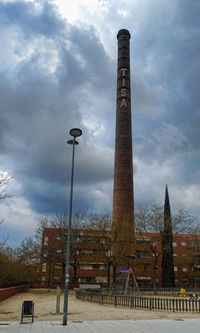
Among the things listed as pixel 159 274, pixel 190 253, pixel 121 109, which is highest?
pixel 121 109

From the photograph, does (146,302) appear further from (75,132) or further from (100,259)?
(100,259)

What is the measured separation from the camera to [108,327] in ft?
39.2

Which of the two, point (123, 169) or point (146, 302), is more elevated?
point (123, 169)

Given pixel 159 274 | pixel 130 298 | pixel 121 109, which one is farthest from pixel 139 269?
pixel 130 298

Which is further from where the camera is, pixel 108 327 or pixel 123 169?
pixel 123 169

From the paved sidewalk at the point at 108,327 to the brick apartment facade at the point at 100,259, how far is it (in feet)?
70.7

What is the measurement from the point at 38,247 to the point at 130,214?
13223 mm

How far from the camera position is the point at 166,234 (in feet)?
125

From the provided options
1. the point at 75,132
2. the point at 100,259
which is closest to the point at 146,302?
the point at 75,132

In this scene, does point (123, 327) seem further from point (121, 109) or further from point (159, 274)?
point (159, 274)

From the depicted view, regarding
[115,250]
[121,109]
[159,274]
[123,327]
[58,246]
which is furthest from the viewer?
[159,274]

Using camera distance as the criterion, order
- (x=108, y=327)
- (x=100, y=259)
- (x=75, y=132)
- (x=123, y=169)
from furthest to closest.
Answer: (x=100, y=259) < (x=123, y=169) < (x=75, y=132) < (x=108, y=327)

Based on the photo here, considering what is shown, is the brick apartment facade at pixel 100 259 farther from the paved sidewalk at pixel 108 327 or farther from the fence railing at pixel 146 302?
the paved sidewalk at pixel 108 327

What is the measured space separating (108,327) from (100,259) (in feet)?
125
